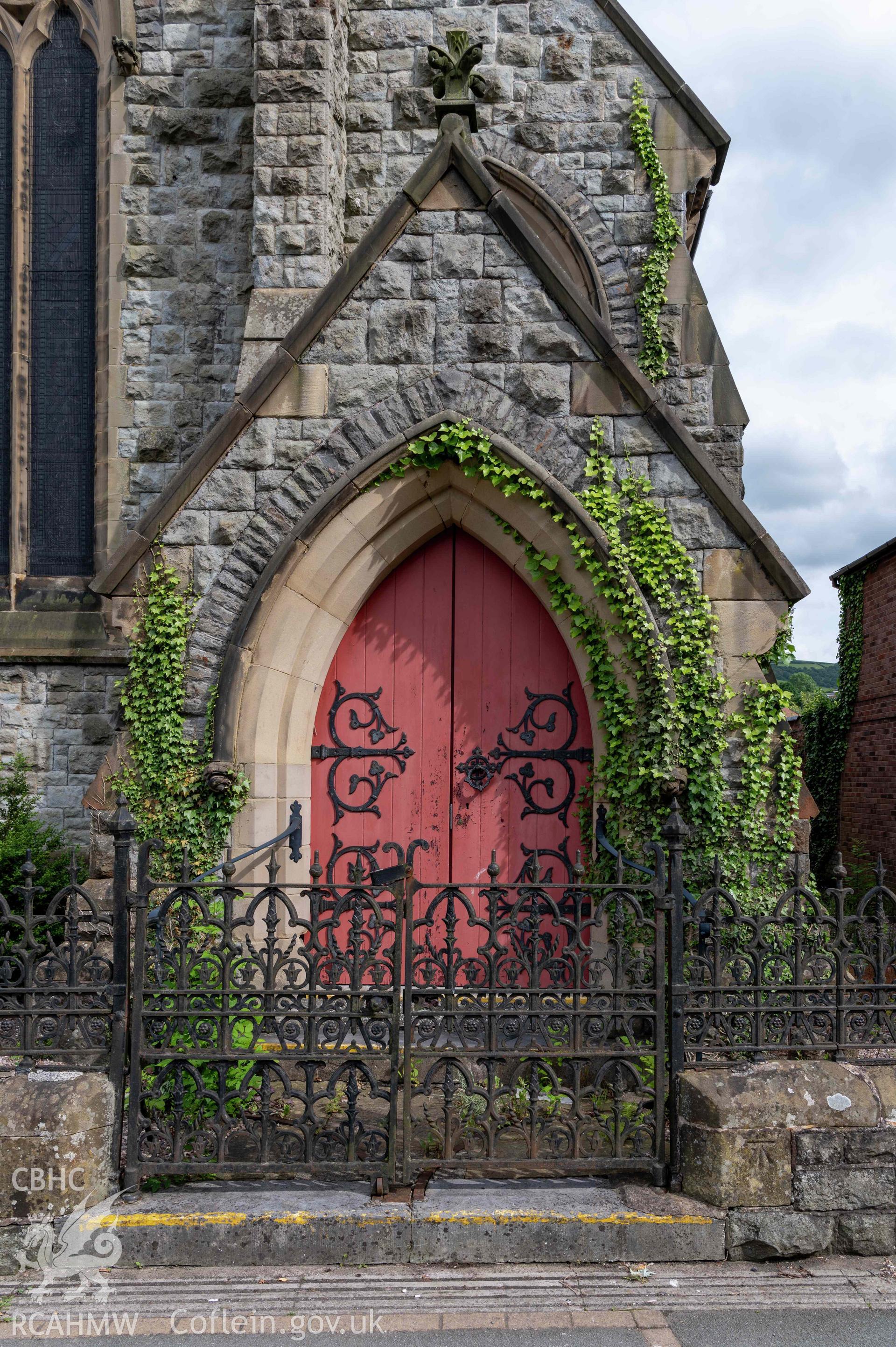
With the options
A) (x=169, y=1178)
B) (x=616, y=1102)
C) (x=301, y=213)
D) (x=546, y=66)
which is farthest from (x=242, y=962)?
(x=546, y=66)

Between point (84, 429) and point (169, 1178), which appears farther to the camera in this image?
point (84, 429)

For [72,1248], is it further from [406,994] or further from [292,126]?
[292,126]

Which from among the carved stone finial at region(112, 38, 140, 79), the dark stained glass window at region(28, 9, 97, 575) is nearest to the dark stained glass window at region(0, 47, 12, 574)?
the dark stained glass window at region(28, 9, 97, 575)

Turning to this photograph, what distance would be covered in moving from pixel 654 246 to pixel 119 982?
6.58 metres

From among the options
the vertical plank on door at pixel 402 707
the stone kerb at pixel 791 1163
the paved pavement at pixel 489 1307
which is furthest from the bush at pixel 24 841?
the stone kerb at pixel 791 1163

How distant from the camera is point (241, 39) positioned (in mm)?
7645

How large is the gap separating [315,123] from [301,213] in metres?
0.67

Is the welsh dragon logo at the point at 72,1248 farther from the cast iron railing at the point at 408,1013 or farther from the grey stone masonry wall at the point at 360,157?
the grey stone masonry wall at the point at 360,157

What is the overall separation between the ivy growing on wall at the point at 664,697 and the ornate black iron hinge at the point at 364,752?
1.51 metres

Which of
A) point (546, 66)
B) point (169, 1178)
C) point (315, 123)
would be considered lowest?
point (169, 1178)

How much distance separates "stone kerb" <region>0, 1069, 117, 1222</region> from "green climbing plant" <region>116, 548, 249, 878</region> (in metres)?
1.80

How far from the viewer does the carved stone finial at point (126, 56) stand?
7.52m

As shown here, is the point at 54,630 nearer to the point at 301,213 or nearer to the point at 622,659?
the point at 301,213

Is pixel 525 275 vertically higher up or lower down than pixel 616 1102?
higher up
